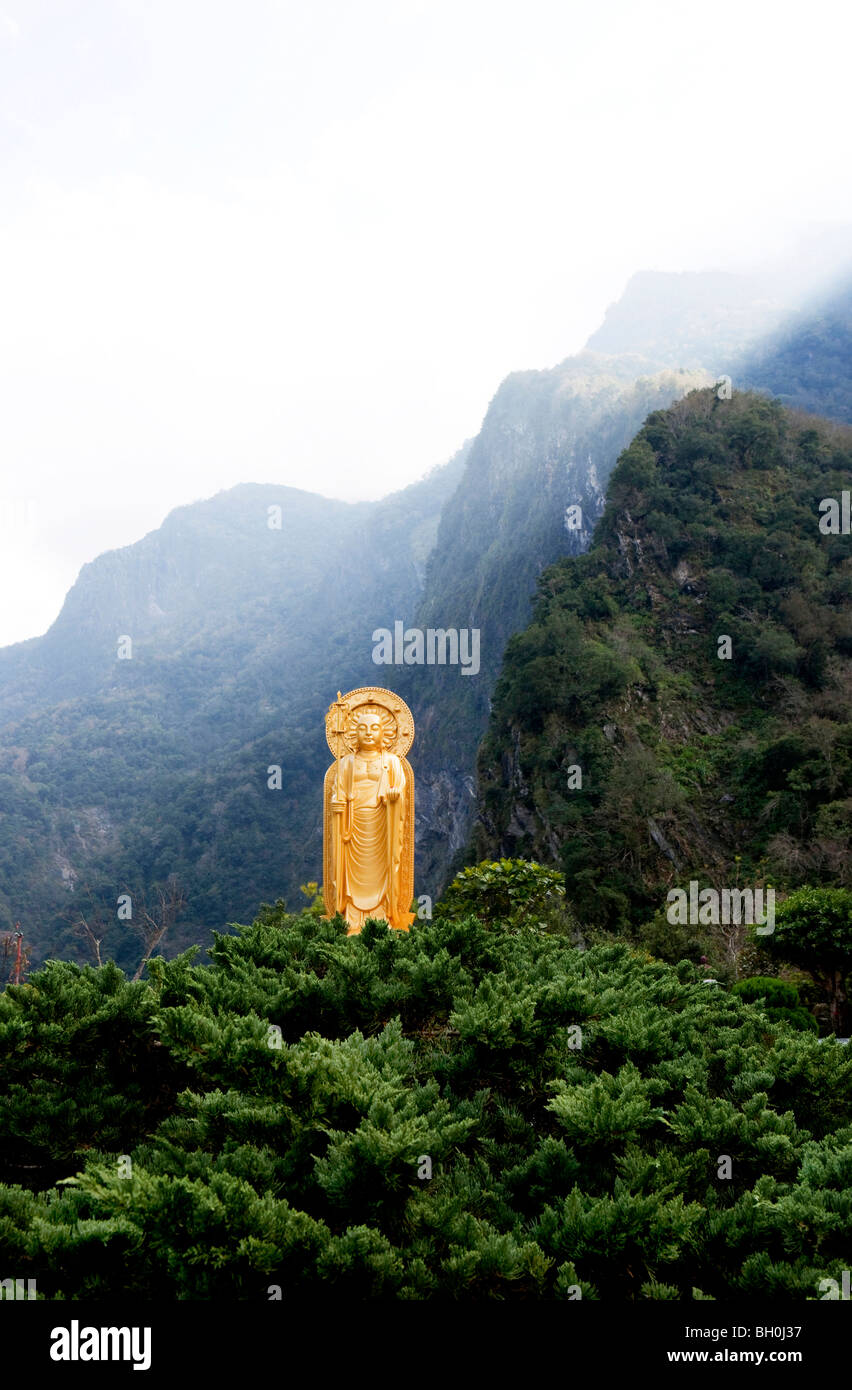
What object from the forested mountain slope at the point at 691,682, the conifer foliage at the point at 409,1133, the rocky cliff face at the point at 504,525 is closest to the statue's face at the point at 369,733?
the conifer foliage at the point at 409,1133

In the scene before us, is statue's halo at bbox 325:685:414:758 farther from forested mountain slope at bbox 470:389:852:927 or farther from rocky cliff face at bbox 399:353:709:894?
rocky cliff face at bbox 399:353:709:894

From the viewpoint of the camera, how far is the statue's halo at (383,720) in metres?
8.05

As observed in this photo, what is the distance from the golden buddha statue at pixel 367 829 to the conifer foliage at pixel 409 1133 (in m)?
2.93

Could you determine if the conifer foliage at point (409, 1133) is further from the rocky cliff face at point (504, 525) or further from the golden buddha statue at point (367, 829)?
the rocky cliff face at point (504, 525)

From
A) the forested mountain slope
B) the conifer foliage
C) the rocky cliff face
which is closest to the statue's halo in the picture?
the conifer foliage

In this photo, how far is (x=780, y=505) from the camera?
1256 inches

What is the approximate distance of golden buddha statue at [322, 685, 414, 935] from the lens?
25.2 feet

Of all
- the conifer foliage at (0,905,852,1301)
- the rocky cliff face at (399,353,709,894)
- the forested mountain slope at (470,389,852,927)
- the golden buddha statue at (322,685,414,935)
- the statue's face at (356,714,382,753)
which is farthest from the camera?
the rocky cliff face at (399,353,709,894)

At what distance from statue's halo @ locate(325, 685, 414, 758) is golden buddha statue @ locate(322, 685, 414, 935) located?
2 cm

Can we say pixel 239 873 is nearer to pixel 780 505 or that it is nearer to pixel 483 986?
pixel 780 505

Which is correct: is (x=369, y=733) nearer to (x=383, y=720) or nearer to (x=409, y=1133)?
(x=383, y=720)

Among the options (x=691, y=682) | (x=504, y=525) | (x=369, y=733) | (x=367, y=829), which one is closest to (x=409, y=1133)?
(x=367, y=829)

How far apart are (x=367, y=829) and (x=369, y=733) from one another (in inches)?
32.2
